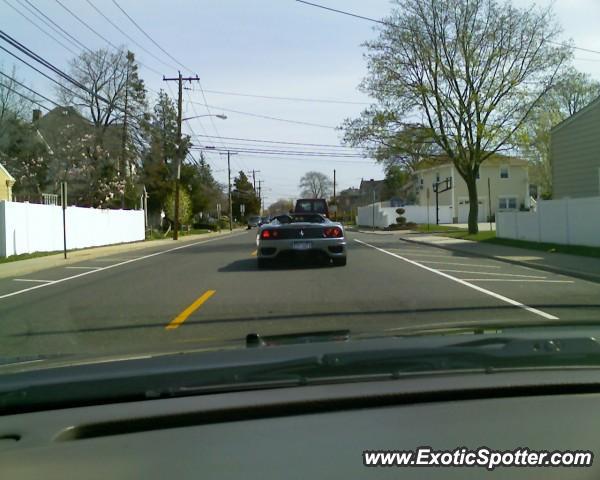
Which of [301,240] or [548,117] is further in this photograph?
[548,117]

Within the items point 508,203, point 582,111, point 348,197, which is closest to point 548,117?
point 508,203

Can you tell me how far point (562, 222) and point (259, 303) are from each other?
15.5 metres

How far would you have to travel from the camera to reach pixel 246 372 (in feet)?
10.4

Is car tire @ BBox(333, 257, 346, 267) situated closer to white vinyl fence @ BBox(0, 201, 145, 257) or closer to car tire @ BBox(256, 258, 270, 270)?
car tire @ BBox(256, 258, 270, 270)

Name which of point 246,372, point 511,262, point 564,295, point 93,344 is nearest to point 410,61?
point 511,262

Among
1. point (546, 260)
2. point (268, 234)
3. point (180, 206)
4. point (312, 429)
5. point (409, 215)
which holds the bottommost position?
point (546, 260)

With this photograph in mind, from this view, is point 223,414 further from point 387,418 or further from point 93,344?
point 93,344

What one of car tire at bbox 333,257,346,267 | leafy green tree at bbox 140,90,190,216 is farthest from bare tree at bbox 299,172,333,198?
car tire at bbox 333,257,346,267

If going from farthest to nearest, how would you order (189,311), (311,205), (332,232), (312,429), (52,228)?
(52,228) < (311,205) < (332,232) < (189,311) < (312,429)

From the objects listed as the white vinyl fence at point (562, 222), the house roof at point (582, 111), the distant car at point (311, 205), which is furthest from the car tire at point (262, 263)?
the house roof at point (582, 111)

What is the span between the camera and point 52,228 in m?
27.4

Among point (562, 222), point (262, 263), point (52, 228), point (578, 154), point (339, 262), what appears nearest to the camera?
point (262, 263)

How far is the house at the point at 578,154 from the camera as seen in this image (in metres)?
25.7

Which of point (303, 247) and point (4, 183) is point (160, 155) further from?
point (303, 247)
